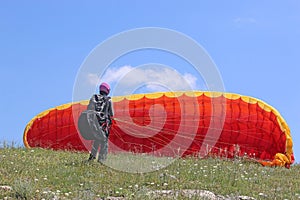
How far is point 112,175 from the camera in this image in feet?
44.9

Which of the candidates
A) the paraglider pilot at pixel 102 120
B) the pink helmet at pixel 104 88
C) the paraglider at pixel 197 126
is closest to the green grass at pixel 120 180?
the paraglider pilot at pixel 102 120

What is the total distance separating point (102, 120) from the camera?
632 inches

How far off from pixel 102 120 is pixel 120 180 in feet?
11.6

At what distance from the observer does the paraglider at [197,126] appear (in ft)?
73.9

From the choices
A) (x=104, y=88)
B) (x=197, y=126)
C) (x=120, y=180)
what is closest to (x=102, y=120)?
(x=104, y=88)

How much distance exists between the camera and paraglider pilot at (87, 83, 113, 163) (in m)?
15.9

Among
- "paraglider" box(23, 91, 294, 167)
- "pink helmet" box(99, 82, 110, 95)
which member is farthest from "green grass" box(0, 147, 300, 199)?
"paraglider" box(23, 91, 294, 167)

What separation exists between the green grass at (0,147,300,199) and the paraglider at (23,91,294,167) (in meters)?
5.32

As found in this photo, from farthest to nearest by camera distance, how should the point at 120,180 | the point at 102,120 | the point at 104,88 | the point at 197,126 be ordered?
the point at 197,126 < the point at 104,88 < the point at 102,120 < the point at 120,180

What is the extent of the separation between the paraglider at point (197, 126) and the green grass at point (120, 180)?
532 centimetres

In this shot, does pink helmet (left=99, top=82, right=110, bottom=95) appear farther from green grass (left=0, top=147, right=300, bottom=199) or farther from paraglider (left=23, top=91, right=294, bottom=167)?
paraglider (left=23, top=91, right=294, bottom=167)

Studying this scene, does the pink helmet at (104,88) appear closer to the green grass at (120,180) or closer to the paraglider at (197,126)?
the green grass at (120,180)

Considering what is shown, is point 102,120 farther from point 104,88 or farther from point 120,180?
point 120,180

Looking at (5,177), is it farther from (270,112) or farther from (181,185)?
(270,112)
